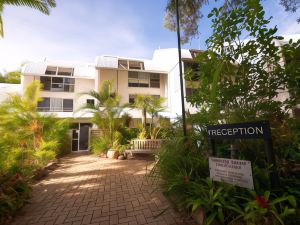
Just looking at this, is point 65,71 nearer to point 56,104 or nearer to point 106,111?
point 56,104

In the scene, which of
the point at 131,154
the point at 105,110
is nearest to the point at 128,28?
the point at 105,110

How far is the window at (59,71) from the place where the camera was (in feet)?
54.3

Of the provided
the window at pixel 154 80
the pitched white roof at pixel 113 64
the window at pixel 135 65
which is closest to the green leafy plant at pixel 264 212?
the pitched white roof at pixel 113 64

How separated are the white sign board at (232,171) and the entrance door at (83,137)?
13223 millimetres

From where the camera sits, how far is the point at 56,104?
1628 cm

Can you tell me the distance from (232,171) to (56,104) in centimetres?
1751

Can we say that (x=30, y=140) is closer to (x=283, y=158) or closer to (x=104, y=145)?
(x=104, y=145)

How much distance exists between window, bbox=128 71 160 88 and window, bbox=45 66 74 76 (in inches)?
243

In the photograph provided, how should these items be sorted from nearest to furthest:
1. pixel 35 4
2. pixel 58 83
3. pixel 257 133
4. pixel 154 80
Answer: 1. pixel 257 133
2. pixel 35 4
3. pixel 58 83
4. pixel 154 80

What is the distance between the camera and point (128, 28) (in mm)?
6684

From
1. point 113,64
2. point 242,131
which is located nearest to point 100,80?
point 113,64

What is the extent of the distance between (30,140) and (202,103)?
25.0 feet

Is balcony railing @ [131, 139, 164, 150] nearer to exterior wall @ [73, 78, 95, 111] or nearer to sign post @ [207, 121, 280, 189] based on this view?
sign post @ [207, 121, 280, 189]

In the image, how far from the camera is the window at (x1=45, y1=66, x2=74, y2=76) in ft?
54.3
